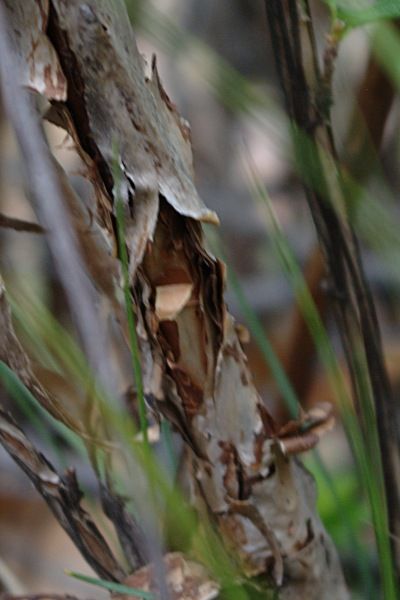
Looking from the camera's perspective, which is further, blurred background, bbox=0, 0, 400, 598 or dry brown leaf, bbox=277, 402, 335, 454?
blurred background, bbox=0, 0, 400, 598

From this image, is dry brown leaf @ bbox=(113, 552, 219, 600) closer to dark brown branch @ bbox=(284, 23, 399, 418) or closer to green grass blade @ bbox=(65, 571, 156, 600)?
green grass blade @ bbox=(65, 571, 156, 600)

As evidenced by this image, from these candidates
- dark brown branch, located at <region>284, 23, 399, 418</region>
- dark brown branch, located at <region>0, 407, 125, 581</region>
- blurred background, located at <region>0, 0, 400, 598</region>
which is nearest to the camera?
dark brown branch, located at <region>0, 407, 125, 581</region>

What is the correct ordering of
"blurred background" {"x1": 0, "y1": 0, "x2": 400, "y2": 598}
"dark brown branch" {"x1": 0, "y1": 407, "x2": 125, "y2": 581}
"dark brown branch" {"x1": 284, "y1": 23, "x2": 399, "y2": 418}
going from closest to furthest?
"dark brown branch" {"x1": 0, "y1": 407, "x2": 125, "y2": 581}
"dark brown branch" {"x1": 284, "y1": 23, "x2": 399, "y2": 418}
"blurred background" {"x1": 0, "y1": 0, "x2": 400, "y2": 598}

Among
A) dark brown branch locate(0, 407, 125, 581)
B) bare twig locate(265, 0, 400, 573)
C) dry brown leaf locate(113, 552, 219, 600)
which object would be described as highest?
bare twig locate(265, 0, 400, 573)

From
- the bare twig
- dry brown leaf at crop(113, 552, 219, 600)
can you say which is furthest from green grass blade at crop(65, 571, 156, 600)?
the bare twig

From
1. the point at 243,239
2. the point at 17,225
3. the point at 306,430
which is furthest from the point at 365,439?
the point at 243,239

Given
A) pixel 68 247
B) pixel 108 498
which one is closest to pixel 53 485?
pixel 108 498

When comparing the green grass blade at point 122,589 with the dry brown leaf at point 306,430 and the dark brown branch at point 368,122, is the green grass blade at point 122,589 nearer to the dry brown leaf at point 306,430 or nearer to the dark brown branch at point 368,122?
the dry brown leaf at point 306,430

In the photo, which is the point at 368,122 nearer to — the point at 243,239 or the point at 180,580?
the point at 180,580

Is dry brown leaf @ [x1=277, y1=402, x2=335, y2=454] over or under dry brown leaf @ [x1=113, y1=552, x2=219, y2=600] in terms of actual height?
over

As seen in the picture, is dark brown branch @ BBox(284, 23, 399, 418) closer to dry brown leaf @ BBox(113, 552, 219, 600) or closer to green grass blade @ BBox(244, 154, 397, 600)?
green grass blade @ BBox(244, 154, 397, 600)
